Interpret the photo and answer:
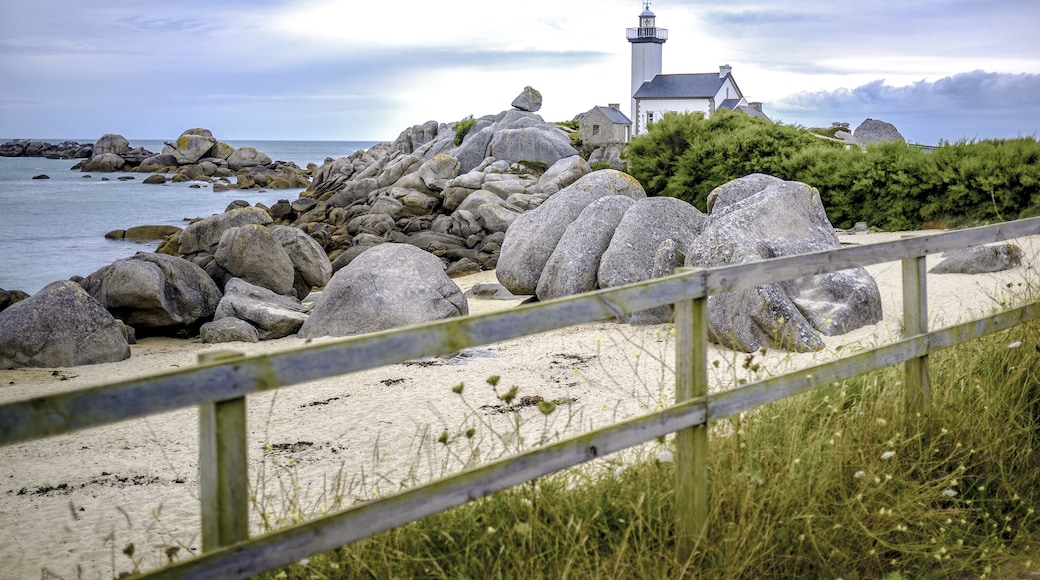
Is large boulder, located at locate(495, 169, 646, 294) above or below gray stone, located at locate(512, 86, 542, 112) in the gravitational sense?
below

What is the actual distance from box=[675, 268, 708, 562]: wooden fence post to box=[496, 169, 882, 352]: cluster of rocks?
4.34 metres

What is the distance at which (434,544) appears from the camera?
3814mm

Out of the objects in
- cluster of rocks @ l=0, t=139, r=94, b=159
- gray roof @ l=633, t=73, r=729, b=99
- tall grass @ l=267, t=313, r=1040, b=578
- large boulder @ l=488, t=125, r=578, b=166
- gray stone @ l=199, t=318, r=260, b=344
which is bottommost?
gray stone @ l=199, t=318, r=260, b=344

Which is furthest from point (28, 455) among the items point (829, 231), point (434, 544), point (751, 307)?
point (829, 231)

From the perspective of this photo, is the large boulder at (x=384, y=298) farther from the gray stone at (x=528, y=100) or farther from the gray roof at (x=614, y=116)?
the gray roof at (x=614, y=116)

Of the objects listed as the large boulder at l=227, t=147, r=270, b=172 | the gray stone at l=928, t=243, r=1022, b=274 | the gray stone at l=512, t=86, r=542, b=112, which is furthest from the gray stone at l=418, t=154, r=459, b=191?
the large boulder at l=227, t=147, r=270, b=172

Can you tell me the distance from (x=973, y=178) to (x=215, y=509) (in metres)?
19.7

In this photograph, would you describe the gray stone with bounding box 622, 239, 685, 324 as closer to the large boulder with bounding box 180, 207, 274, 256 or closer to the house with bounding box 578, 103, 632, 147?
the large boulder with bounding box 180, 207, 274, 256

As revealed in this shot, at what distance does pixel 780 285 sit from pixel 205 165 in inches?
3234

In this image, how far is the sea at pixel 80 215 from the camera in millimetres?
33094

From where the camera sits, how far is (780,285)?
11.0 meters

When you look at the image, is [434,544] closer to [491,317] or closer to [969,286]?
[491,317]

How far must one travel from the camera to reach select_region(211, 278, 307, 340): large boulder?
14273 mm

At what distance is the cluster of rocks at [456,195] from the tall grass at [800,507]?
684 inches
